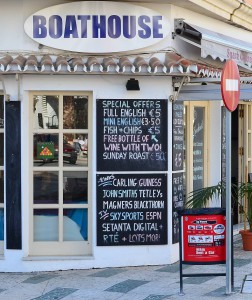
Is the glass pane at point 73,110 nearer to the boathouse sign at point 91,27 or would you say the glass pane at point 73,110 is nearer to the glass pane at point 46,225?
the boathouse sign at point 91,27

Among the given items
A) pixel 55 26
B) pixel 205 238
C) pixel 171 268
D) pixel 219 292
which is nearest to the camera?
pixel 205 238

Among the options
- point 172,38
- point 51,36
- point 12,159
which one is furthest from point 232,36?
point 12,159

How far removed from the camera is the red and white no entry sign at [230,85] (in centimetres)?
809

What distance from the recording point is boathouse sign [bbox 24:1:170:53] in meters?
10.1

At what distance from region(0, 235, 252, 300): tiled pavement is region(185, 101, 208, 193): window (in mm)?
2192

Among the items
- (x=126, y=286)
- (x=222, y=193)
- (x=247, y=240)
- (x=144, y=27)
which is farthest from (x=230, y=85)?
(x=247, y=240)

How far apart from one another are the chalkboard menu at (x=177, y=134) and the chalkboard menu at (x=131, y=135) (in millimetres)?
214

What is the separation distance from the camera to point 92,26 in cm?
1015

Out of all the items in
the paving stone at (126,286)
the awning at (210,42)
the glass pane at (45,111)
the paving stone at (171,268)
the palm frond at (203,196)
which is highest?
the awning at (210,42)

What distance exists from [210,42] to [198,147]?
242 cm

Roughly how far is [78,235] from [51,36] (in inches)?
117

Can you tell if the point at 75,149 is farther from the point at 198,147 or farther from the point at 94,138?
the point at 198,147

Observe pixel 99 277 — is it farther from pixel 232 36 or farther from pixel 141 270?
pixel 232 36

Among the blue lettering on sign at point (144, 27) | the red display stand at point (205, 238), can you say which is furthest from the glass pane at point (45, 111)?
the red display stand at point (205, 238)
